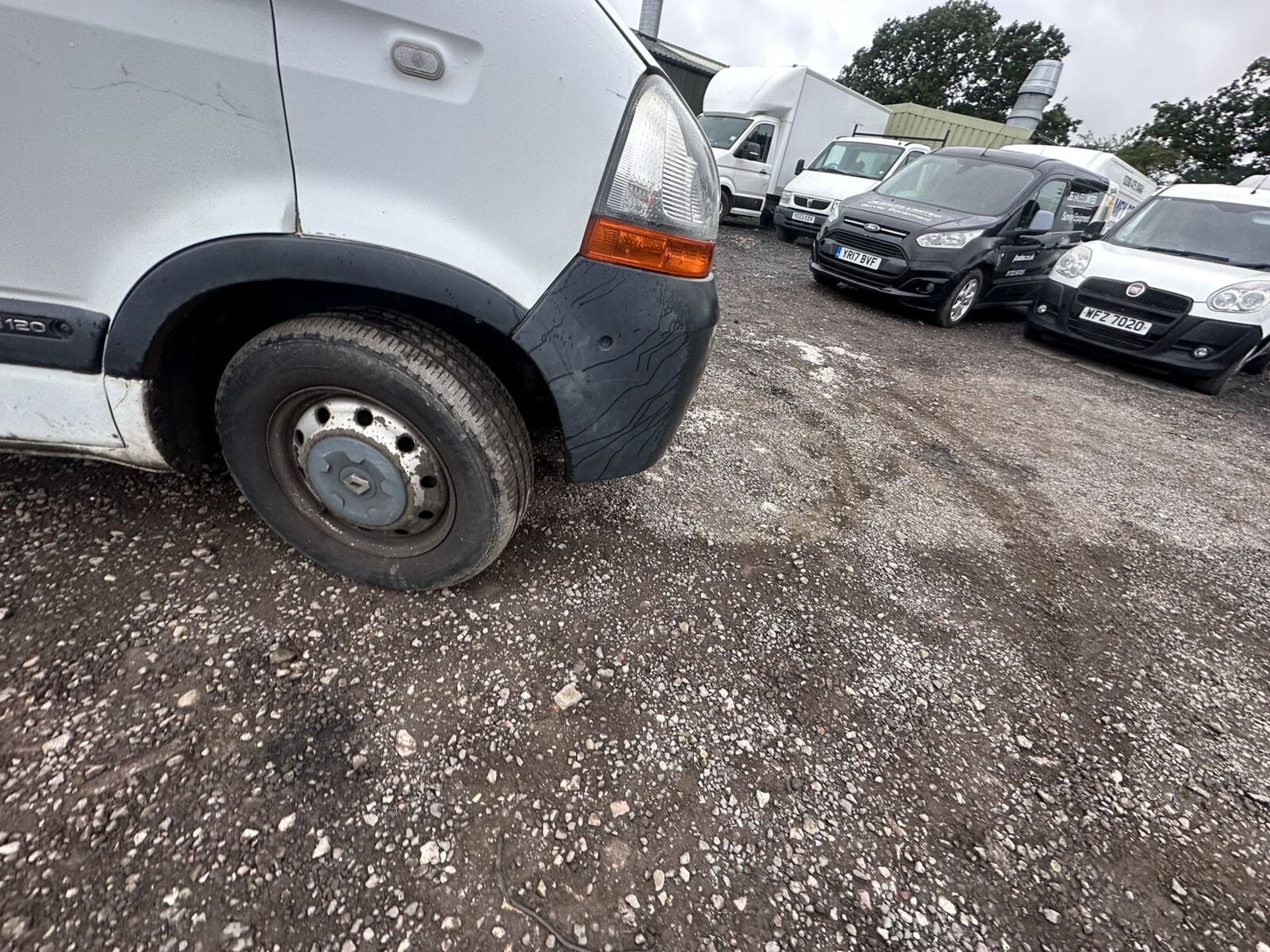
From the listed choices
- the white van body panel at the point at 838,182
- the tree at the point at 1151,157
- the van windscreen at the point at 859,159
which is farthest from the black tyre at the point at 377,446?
the tree at the point at 1151,157

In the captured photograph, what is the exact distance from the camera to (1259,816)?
1.69 m

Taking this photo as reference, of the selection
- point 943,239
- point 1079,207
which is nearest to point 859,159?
point 1079,207

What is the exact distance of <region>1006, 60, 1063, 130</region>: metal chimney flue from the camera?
20031 millimetres

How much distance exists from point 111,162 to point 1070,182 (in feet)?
29.6

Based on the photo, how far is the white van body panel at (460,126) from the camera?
1.20 m

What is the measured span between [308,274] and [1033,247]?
7.90m

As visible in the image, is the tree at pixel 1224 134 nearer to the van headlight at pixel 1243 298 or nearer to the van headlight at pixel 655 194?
the van headlight at pixel 1243 298

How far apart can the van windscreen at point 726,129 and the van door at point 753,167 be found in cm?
24

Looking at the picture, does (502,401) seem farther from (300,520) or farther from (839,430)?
(839,430)

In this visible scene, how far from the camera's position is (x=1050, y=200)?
6.67m

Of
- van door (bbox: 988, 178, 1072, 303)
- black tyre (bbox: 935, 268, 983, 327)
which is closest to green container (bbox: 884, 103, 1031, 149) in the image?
van door (bbox: 988, 178, 1072, 303)

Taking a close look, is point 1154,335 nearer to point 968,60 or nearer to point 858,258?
point 858,258

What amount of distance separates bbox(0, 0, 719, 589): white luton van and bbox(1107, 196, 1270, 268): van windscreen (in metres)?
6.91

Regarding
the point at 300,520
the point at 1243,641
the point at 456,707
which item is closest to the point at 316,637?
the point at 300,520
